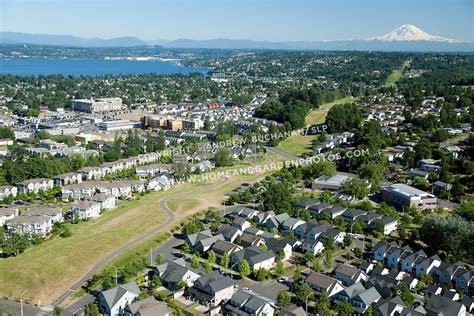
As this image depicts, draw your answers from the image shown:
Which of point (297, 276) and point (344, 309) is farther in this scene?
point (297, 276)

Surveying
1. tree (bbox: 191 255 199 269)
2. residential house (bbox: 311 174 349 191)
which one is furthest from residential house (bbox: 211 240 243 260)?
residential house (bbox: 311 174 349 191)

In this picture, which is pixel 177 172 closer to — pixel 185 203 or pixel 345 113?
pixel 185 203

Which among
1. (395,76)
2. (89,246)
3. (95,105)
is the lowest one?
(89,246)

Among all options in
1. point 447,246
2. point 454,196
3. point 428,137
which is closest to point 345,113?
point 428,137

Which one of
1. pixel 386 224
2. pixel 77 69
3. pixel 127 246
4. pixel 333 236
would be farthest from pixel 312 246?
pixel 77 69

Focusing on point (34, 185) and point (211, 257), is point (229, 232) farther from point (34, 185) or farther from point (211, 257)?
point (34, 185)

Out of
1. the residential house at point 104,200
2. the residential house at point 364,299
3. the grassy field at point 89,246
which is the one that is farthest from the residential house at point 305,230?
the residential house at point 104,200

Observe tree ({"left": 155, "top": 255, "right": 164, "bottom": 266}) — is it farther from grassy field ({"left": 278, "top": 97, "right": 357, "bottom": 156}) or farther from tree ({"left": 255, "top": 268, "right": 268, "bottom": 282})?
grassy field ({"left": 278, "top": 97, "right": 357, "bottom": 156})
